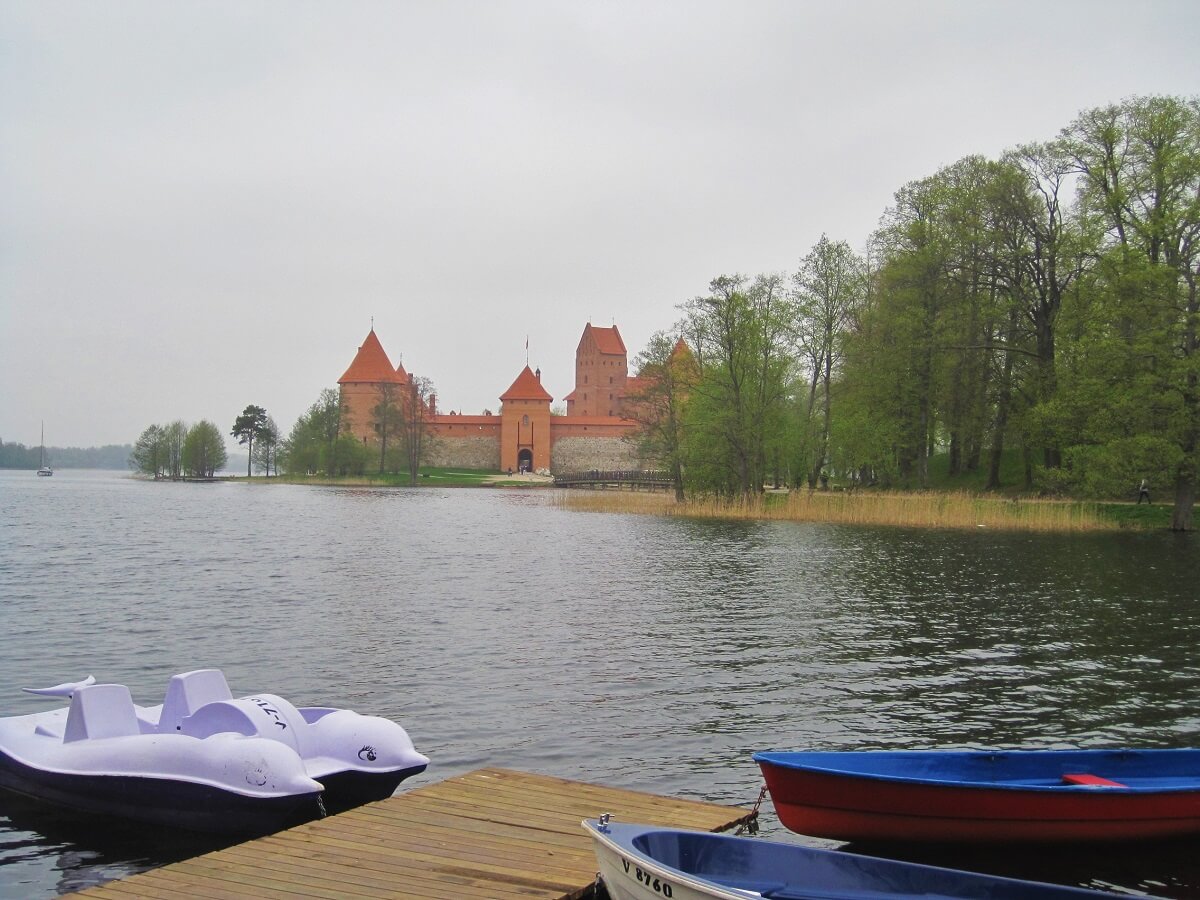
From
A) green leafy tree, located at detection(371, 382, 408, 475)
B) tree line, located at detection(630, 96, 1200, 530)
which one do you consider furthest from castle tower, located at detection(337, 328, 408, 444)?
tree line, located at detection(630, 96, 1200, 530)

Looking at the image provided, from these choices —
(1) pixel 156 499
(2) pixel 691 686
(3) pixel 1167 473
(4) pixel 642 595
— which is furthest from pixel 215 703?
(1) pixel 156 499

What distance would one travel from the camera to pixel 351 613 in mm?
A: 15641

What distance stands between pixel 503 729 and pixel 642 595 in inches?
346

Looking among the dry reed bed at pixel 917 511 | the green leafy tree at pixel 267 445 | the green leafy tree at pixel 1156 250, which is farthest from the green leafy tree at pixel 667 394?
the green leafy tree at pixel 267 445

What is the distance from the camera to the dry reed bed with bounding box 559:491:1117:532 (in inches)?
1187

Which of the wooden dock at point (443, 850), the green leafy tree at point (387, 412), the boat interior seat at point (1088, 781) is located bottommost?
the wooden dock at point (443, 850)

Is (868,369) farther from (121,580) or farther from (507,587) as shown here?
(121,580)

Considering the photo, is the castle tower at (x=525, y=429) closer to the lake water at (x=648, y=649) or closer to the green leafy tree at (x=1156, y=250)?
the green leafy tree at (x=1156, y=250)

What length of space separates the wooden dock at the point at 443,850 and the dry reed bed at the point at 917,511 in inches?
1027

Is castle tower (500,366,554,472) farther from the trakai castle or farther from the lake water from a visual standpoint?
the lake water

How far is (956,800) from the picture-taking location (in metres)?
6.06

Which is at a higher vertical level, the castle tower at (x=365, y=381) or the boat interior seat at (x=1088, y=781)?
the castle tower at (x=365, y=381)

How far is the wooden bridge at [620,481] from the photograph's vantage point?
7081 centimetres

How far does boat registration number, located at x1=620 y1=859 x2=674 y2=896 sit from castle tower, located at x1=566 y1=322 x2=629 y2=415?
4297 inches
